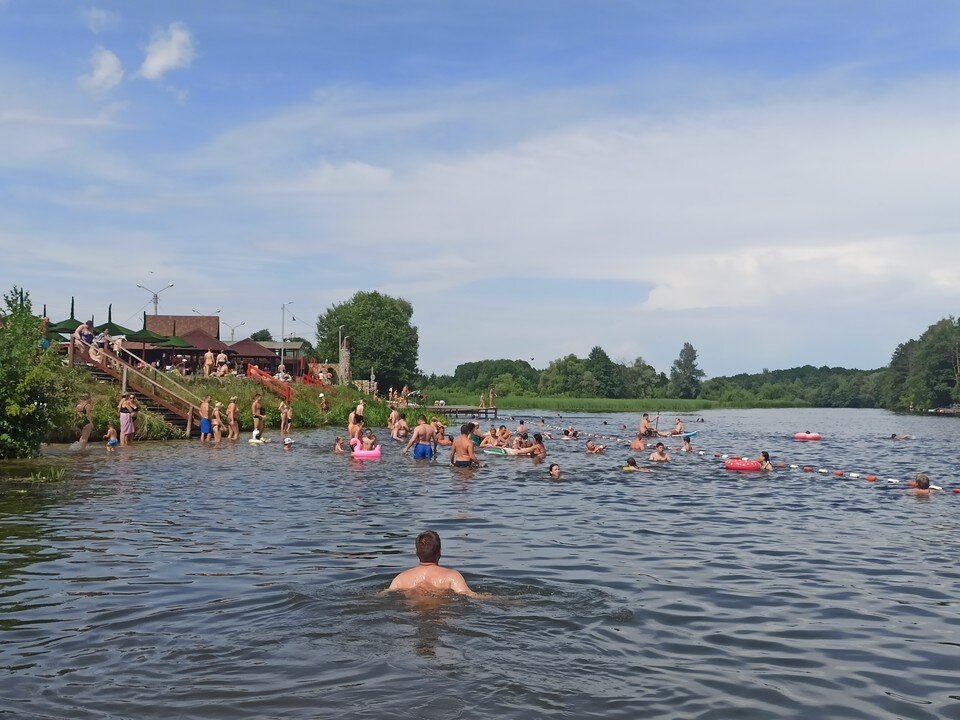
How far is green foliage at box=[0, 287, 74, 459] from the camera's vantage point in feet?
71.7

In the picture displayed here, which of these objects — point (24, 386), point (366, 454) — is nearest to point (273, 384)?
point (366, 454)

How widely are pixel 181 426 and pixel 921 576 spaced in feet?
103

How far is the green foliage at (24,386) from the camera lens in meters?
21.9

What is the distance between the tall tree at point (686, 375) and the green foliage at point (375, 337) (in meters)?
73.2

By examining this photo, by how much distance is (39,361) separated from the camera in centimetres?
2323

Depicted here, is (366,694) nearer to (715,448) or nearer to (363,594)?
(363,594)

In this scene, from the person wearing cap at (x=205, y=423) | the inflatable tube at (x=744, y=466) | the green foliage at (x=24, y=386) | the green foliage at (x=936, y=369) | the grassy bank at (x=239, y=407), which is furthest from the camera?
the green foliage at (x=936, y=369)

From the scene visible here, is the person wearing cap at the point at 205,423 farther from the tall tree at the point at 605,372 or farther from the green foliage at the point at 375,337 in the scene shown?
the tall tree at the point at 605,372

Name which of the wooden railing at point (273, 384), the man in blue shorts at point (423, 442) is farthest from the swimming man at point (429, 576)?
the wooden railing at point (273, 384)

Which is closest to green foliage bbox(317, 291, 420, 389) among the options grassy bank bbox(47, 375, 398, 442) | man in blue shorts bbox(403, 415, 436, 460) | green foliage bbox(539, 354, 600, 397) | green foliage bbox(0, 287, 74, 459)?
green foliage bbox(539, 354, 600, 397)

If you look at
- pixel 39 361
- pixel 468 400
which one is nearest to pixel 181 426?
pixel 39 361

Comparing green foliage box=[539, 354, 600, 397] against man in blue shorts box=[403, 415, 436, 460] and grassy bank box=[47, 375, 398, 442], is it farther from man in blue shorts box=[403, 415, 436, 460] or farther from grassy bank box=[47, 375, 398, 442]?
man in blue shorts box=[403, 415, 436, 460]

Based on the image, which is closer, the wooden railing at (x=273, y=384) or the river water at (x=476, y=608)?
the river water at (x=476, y=608)

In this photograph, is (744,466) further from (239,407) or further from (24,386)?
(239,407)
